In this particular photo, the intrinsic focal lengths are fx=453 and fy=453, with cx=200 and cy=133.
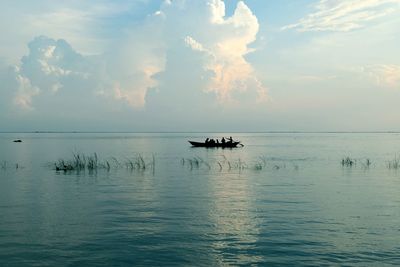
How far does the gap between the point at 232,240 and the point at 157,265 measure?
3.62 meters

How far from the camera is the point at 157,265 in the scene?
42.8ft

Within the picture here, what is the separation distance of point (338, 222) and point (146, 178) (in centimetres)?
2043

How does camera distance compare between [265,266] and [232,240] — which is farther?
[232,240]

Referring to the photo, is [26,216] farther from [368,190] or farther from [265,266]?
[368,190]

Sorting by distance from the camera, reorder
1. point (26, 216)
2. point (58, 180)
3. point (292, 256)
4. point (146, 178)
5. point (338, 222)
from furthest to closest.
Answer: point (146, 178)
point (58, 180)
point (26, 216)
point (338, 222)
point (292, 256)

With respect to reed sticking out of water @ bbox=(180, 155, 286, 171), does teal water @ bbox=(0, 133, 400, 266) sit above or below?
below

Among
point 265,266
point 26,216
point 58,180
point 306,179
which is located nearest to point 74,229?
point 26,216

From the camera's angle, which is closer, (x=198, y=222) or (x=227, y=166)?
(x=198, y=222)

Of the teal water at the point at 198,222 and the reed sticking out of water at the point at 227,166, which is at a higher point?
the reed sticking out of water at the point at 227,166

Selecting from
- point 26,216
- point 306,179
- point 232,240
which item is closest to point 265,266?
point 232,240

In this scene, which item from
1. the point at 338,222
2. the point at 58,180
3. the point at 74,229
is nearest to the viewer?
the point at 74,229

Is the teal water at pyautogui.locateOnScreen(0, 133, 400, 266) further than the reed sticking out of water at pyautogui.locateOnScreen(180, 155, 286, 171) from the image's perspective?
No

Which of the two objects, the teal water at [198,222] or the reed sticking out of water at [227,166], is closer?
the teal water at [198,222]

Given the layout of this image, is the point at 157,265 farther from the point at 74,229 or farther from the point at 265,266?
the point at 74,229
